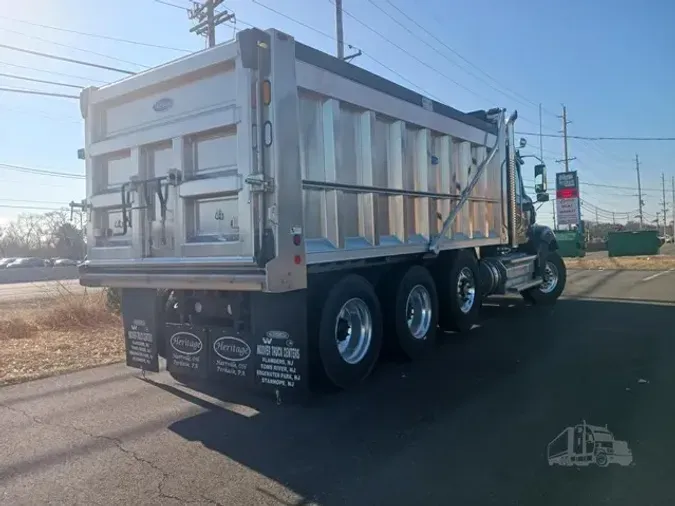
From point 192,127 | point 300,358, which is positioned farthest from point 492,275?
point 192,127

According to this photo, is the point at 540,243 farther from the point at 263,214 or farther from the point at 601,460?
the point at 263,214

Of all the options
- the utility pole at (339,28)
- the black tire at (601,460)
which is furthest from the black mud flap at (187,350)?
the utility pole at (339,28)

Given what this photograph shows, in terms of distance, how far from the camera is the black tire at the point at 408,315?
257 inches

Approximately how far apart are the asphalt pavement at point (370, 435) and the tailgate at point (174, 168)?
143 centimetres

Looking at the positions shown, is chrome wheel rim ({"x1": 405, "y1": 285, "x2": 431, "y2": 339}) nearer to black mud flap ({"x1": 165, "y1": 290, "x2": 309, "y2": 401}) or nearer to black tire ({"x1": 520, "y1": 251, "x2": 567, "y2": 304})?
black mud flap ({"x1": 165, "y1": 290, "x2": 309, "y2": 401})

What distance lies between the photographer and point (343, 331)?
5.76 meters

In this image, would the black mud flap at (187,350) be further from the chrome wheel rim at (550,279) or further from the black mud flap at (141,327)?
the chrome wheel rim at (550,279)

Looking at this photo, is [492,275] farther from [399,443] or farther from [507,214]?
[399,443]

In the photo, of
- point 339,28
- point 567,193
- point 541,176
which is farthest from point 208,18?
point 567,193

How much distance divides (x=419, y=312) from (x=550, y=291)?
6003 millimetres

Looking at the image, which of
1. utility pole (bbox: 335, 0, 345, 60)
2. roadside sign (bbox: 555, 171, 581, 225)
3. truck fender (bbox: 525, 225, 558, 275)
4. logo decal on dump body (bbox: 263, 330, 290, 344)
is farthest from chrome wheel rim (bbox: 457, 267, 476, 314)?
roadside sign (bbox: 555, 171, 581, 225)

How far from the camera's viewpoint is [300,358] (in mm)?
4871

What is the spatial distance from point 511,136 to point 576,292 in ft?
20.1
